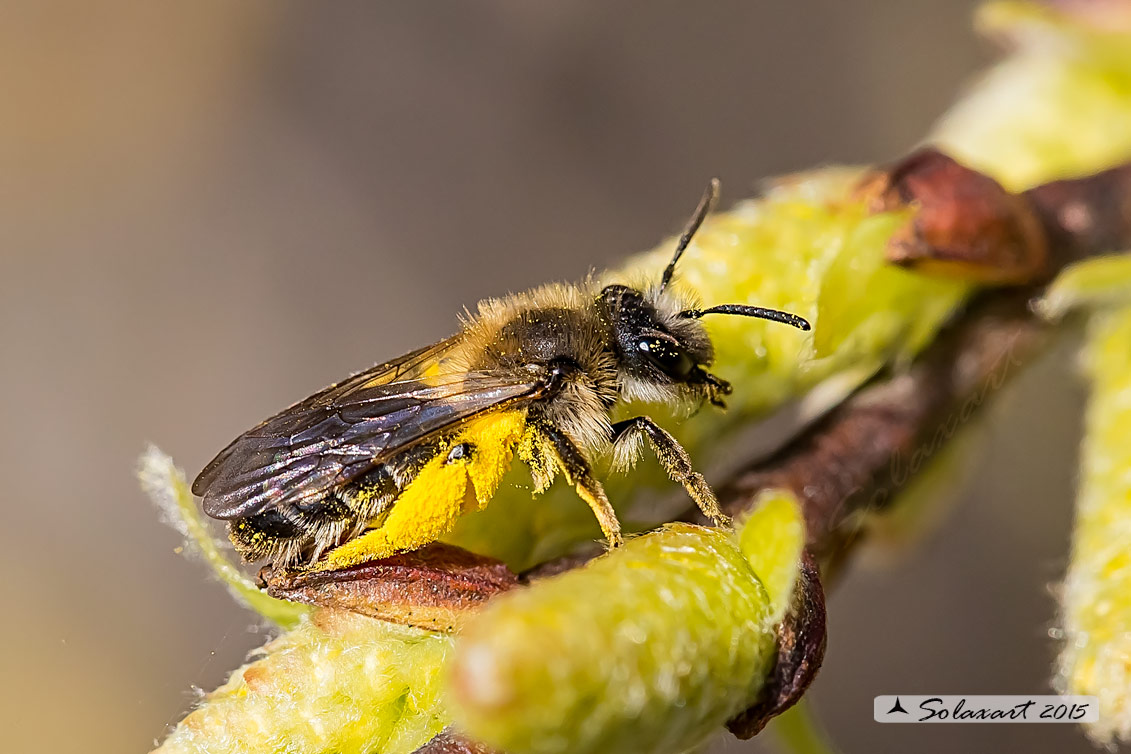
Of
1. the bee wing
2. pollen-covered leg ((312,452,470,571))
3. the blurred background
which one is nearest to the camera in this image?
pollen-covered leg ((312,452,470,571))

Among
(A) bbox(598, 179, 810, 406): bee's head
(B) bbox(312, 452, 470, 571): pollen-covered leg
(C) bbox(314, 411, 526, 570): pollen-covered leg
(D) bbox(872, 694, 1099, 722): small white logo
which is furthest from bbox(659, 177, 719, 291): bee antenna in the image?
(D) bbox(872, 694, 1099, 722): small white logo

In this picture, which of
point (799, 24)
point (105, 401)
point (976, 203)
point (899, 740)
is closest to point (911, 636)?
point (899, 740)

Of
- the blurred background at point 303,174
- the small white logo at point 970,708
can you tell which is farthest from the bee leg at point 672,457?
the blurred background at point 303,174

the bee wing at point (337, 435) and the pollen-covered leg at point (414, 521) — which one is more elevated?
the bee wing at point (337, 435)

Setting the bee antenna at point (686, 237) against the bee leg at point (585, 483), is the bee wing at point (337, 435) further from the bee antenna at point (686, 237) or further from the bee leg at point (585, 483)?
the bee antenna at point (686, 237)

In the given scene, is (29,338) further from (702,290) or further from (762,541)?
(762,541)

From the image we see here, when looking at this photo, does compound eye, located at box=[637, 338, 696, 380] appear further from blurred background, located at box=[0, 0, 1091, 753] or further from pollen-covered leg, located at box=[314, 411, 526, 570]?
blurred background, located at box=[0, 0, 1091, 753]

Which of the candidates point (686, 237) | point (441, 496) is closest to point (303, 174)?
point (686, 237)
